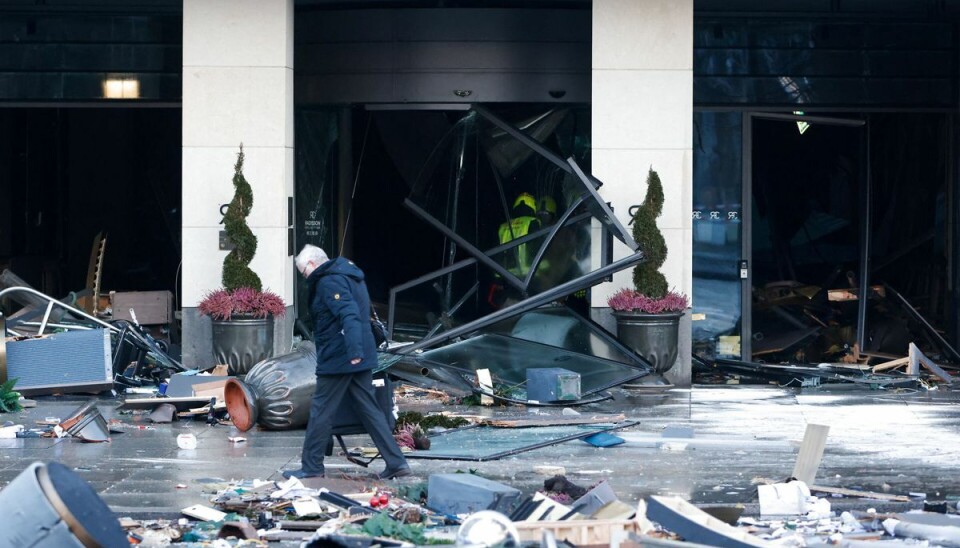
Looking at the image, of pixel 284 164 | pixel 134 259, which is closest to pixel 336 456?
pixel 284 164

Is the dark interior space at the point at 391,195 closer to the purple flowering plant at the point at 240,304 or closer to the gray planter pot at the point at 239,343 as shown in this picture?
the purple flowering plant at the point at 240,304

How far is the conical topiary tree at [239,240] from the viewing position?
603 inches

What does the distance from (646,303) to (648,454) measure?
14.2ft

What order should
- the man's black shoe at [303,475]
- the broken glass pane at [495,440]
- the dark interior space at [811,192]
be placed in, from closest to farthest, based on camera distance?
the man's black shoe at [303,475]
the broken glass pane at [495,440]
the dark interior space at [811,192]

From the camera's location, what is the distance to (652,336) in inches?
599

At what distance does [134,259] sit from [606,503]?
16.9 meters

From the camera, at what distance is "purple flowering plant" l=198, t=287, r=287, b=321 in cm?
1515

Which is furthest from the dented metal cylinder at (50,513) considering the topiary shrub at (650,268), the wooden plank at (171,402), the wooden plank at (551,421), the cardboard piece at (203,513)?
the topiary shrub at (650,268)

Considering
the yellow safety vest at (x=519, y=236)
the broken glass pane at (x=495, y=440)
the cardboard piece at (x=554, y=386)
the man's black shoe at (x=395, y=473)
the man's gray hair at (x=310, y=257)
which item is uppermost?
the yellow safety vest at (x=519, y=236)

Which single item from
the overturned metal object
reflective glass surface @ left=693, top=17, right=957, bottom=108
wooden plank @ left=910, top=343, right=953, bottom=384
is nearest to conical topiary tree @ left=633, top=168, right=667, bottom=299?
reflective glass surface @ left=693, top=17, right=957, bottom=108

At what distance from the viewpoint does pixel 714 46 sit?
1811cm

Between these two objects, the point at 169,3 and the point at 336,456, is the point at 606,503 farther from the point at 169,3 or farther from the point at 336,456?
the point at 169,3

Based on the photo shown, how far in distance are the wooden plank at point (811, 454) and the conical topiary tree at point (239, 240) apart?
7.56 m

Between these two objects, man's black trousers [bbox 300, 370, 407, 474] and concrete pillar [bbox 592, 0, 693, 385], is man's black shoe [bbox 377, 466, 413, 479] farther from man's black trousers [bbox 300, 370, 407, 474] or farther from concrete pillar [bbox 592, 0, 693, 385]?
concrete pillar [bbox 592, 0, 693, 385]
